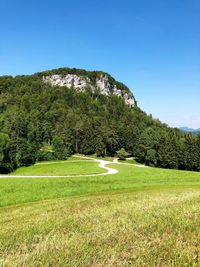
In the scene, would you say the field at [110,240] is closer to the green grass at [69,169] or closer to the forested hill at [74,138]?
the green grass at [69,169]

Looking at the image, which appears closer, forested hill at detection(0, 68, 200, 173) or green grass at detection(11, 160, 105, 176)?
green grass at detection(11, 160, 105, 176)

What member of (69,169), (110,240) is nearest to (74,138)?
(69,169)

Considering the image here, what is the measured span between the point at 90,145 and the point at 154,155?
26.5 metres

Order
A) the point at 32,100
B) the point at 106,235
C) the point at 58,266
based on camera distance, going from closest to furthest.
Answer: the point at 58,266 → the point at 106,235 → the point at 32,100

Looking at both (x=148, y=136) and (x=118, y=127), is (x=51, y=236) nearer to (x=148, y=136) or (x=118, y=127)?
(x=148, y=136)

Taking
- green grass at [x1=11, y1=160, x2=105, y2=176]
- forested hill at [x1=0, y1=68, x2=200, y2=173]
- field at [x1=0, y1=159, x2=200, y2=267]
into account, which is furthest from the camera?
forested hill at [x1=0, y1=68, x2=200, y2=173]

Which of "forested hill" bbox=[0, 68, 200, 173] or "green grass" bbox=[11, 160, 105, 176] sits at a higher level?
"forested hill" bbox=[0, 68, 200, 173]

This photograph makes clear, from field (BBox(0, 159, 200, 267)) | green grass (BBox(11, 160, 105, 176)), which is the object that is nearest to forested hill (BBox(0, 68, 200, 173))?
green grass (BBox(11, 160, 105, 176))

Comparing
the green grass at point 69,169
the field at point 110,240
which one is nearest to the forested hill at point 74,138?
the green grass at point 69,169

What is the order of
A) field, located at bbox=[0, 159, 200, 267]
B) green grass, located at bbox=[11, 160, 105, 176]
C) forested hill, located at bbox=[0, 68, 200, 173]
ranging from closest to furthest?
1. field, located at bbox=[0, 159, 200, 267]
2. green grass, located at bbox=[11, 160, 105, 176]
3. forested hill, located at bbox=[0, 68, 200, 173]

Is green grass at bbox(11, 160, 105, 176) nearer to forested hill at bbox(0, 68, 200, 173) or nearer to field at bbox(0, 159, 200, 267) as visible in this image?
forested hill at bbox(0, 68, 200, 173)

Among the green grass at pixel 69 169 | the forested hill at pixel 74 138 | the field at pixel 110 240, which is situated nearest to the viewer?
the field at pixel 110 240

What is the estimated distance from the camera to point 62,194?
22.9 meters

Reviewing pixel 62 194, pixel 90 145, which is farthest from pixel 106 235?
pixel 90 145
